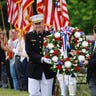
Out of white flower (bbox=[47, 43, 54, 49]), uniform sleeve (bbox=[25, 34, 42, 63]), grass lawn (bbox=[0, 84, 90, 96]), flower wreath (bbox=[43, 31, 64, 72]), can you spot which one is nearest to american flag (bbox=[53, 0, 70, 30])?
grass lawn (bbox=[0, 84, 90, 96])

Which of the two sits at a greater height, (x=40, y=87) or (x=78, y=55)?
(x=78, y=55)

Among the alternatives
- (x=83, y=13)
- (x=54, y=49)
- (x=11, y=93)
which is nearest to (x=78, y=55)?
(x=54, y=49)

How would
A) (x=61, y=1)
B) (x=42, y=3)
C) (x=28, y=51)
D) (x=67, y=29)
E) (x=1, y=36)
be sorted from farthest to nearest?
(x=1, y=36) < (x=42, y=3) < (x=61, y=1) < (x=67, y=29) < (x=28, y=51)

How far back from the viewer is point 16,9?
19891 millimetres

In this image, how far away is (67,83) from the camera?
14664 millimetres

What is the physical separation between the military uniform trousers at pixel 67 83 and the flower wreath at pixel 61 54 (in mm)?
1213

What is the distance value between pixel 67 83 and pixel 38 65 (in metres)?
2.01

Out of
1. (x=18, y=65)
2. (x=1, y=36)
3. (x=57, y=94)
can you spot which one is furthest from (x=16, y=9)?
(x=57, y=94)

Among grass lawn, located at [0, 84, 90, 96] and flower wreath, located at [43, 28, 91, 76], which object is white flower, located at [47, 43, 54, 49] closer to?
flower wreath, located at [43, 28, 91, 76]

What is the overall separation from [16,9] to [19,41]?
171cm

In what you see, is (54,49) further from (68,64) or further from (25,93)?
(25,93)

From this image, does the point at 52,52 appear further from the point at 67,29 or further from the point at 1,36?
the point at 1,36

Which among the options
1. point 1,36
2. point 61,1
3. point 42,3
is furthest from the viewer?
point 1,36

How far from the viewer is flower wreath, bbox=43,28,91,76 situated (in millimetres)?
12930
